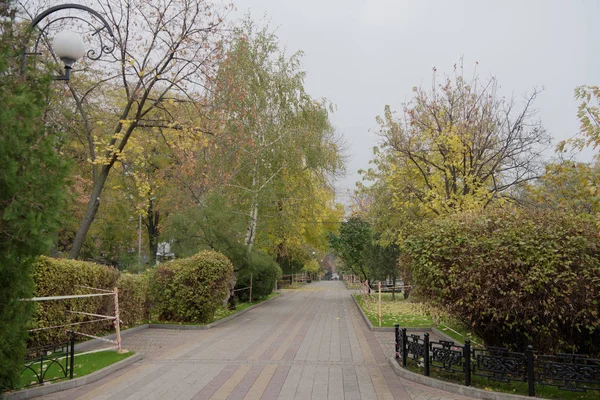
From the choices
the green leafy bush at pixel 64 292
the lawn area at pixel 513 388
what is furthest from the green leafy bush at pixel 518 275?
the green leafy bush at pixel 64 292

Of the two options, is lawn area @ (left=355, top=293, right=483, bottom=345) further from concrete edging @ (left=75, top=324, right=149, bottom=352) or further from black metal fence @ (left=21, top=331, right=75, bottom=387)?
concrete edging @ (left=75, top=324, right=149, bottom=352)

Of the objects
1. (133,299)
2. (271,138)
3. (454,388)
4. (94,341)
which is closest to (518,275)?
(454,388)

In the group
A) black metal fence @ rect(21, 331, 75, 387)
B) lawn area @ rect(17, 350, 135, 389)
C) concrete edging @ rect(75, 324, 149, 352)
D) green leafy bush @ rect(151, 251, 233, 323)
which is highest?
green leafy bush @ rect(151, 251, 233, 323)

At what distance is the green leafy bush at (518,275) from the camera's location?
7.27 m

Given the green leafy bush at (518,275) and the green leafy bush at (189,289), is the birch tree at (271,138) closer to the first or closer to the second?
the green leafy bush at (189,289)

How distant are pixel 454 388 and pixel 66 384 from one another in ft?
19.7

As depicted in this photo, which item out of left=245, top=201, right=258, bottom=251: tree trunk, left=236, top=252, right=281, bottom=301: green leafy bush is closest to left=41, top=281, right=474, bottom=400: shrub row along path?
left=245, top=201, right=258, bottom=251: tree trunk

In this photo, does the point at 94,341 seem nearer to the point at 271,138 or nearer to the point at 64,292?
the point at 64,292

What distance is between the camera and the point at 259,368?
29.5ft

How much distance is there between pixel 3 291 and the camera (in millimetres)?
5512

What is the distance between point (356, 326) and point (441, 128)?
26.3ft

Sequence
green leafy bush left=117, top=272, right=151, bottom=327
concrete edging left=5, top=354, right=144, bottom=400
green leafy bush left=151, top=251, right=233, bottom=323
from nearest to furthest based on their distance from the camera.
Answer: concrete edging left=5, top=354, right=144, bottom=400 → green leafy bush left=117, top=272, right=151, bottom=327 → green leafy bush left=151, top=251, right=233, bottom=323

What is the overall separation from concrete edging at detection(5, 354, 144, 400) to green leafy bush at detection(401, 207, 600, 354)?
580 cm

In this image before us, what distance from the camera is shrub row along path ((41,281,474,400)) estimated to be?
7180 millimetres
